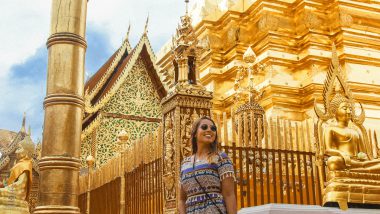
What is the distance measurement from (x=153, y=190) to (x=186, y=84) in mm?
1047

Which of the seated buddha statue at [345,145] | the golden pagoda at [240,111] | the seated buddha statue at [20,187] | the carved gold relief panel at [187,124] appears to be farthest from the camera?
the seated buddha statue at [20,187]

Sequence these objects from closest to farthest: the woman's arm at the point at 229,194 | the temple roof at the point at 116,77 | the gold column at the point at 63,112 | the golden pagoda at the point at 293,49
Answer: the woman's arm at the point at 229,194
the gold column at the point at 63,112
the golden pagoda at the point at 293,49
the temple roof at the point at 116,77

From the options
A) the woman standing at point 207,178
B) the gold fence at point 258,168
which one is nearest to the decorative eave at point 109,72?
the gold fence at point 258,168

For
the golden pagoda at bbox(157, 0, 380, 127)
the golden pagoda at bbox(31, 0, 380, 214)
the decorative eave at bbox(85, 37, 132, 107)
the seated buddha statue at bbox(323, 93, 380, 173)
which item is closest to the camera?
the golden pagoda at bbox(31, 0, 380, 214)

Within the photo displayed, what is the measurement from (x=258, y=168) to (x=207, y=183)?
2.37 meters

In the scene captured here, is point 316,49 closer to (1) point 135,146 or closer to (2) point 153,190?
(1) point 135,146

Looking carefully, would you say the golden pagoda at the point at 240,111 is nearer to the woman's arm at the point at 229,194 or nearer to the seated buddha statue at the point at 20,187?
the seated buddha statue at the point at 20,187

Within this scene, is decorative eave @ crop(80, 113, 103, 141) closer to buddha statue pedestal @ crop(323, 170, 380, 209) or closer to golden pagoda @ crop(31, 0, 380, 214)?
golden pagoda @ crop(31, 0, 380, 214)

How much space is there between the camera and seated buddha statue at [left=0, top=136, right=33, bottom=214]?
535 centimetres

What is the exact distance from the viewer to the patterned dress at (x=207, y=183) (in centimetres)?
260

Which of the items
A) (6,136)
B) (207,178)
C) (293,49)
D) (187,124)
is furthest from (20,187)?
(6,136)

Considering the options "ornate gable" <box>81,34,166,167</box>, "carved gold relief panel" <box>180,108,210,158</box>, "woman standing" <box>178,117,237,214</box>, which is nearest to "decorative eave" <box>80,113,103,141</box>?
"ornate gable" <box>81,34,166,167</box>

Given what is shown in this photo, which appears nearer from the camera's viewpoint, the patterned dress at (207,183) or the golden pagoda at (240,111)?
the patterned dress at (207,183)

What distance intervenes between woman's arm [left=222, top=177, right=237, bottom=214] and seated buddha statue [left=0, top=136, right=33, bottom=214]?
10.9 ft
